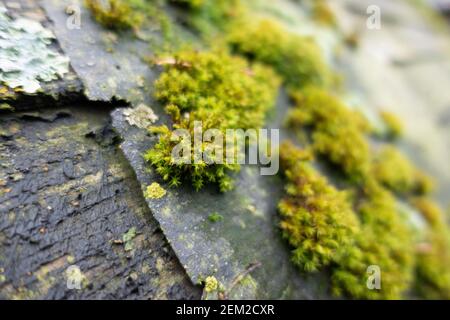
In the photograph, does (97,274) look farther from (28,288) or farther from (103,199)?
(103,199)

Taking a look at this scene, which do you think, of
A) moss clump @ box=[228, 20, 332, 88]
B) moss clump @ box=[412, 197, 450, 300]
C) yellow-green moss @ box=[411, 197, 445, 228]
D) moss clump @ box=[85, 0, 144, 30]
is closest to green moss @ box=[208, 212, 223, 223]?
moss clump @ box=[85, 0, 144, 30]

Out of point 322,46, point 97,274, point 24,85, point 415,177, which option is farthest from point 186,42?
point 415,177

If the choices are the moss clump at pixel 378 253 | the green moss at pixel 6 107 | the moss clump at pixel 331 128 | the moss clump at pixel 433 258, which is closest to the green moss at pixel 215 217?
the moss clump at pixel 378 253

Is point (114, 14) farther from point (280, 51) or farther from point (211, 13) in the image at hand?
point (280, 51)

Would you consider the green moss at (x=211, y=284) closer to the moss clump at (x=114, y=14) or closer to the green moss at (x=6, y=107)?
the green moss at (x=6, y=107)

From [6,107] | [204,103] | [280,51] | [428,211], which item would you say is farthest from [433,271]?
[6,107]

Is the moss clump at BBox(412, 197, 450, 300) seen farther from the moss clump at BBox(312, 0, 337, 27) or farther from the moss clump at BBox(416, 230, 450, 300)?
the moss clump at BBox(312, 0, 337, 27)
